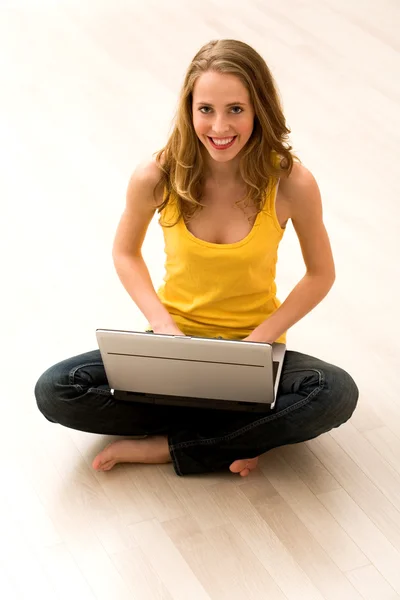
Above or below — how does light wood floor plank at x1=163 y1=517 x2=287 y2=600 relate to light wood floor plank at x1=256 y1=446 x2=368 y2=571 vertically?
below

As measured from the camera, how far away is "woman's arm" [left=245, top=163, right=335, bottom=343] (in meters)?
2.50

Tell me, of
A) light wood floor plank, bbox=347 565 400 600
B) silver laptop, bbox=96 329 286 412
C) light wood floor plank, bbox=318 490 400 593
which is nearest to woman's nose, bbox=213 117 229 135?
silver laptop, bbox=96 329 286 412

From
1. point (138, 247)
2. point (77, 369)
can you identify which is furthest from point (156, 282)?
point (77, 369)

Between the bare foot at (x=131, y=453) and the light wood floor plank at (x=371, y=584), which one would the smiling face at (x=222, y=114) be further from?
the light wood floor plank at (x=371, y=584)

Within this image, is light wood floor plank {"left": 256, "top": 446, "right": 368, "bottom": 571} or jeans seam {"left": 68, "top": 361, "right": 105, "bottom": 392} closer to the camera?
light wood floor plank {"left": 256, "top": 446, "right": 368, "bottom": 571}

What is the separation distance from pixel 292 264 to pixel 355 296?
259mm

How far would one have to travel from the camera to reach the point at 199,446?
256cm

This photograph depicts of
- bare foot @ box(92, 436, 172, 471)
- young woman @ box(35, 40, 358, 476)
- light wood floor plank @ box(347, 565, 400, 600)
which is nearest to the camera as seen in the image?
light wood floor plank @ box(347, 565, 400, 600)

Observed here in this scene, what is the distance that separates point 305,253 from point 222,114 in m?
0.42

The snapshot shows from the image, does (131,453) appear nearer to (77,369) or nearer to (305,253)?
(77,369)

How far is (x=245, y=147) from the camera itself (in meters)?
2.46

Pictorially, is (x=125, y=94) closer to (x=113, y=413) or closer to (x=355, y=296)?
(x=355, y=296)

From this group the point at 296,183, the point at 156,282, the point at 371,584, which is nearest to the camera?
the point at 371,584

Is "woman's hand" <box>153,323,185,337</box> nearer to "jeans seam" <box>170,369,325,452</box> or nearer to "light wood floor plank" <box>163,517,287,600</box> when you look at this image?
"jeans seam" <box>170,369,325,452</box>
